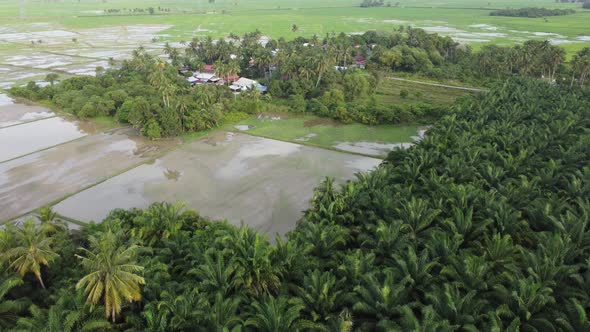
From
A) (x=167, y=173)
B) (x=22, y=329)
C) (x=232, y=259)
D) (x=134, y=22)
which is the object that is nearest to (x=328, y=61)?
(x=167, y=173)

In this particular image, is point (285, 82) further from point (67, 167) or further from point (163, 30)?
point (163, 30)

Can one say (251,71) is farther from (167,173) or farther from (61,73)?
(167,173)

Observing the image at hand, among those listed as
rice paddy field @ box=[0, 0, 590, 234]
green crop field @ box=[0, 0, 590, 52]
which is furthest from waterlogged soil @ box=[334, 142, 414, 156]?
green crop field @ box=[0, 0, 590, 52]

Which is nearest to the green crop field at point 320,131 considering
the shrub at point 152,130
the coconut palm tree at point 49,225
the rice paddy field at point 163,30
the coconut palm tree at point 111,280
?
the shrub at point 152,130

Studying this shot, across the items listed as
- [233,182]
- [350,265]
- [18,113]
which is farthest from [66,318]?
[18,113]

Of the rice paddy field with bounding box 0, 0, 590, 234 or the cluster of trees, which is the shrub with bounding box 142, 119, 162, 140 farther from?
the cluster of trees
